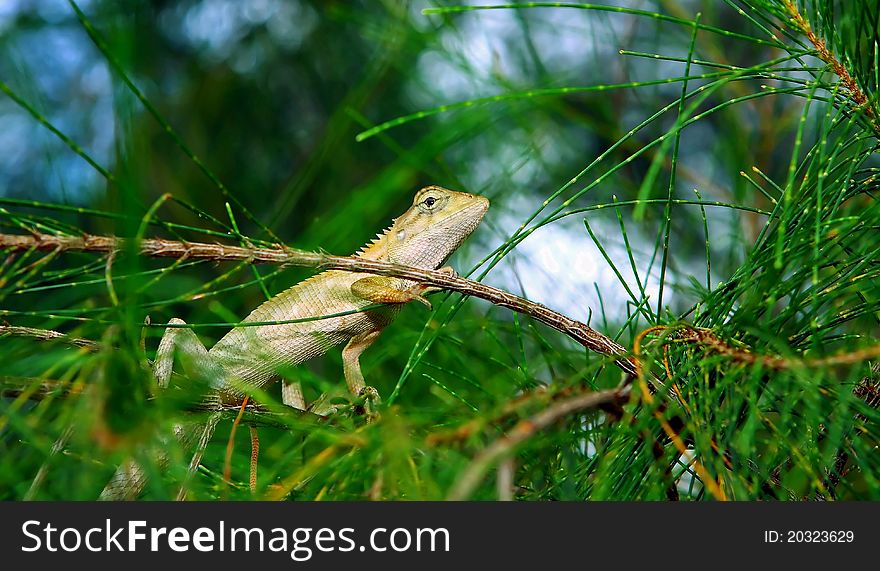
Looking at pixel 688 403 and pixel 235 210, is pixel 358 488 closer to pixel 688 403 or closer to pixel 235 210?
pixel 688 403

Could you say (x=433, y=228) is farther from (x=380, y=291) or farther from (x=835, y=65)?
(x=835, y=65)

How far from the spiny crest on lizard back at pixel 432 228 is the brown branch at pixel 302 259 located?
1.33 meters

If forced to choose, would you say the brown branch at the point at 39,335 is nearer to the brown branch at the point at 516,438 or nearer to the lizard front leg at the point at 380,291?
the brown branch at the point at 516,438

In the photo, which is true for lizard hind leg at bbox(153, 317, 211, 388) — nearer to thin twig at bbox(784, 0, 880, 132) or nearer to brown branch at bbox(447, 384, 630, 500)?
brown branch at bbox(447, 384, 630, 500)

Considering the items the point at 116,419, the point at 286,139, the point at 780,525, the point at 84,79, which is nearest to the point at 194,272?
the point at 286,139

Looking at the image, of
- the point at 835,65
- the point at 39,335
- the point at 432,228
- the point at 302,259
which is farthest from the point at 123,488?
the point at 835,65

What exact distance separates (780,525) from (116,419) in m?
0.97

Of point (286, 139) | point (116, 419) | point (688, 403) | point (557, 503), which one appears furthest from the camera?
point (286, 139)

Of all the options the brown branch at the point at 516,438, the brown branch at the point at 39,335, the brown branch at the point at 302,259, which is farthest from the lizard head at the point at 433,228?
the brown branch at the point at 516,438

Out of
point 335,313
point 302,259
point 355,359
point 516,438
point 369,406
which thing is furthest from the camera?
point 355,359

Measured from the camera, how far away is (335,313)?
2311 mm

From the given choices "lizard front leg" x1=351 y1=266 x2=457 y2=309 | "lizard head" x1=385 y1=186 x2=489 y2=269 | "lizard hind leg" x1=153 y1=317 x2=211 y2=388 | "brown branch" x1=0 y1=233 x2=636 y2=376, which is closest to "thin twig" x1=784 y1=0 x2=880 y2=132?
"brown branch" x1=0 y1=233 x2=636 y2=376

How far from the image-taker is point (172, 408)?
112cm

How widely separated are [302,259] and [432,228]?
4.96 ft
